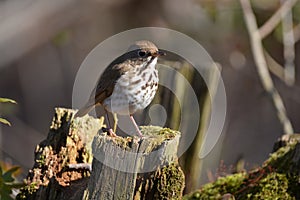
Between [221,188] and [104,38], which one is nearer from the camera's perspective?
[221,188]

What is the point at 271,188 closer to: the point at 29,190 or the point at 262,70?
the point at 29,190

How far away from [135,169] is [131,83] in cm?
81

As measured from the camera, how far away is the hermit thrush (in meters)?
3.96

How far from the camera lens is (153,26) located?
10.3 m

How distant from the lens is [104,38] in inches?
418

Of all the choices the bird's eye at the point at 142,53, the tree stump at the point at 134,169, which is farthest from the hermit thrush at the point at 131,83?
the tree stump at the point at 134,169

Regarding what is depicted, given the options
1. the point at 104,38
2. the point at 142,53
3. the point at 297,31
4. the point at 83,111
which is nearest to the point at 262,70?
the point at 297,31

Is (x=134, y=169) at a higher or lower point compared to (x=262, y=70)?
lower

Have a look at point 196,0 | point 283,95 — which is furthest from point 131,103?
point 283,95

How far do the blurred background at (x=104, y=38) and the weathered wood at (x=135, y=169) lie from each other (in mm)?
3959

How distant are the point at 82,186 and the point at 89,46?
7191 mm

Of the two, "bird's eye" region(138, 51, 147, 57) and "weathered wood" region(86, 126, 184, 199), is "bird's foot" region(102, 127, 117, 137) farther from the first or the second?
"bird's eye" region(138, 51, 147, 57)

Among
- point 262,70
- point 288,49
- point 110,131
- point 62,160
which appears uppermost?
point 288,49

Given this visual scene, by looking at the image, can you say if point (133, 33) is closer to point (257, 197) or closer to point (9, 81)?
point (9, 81)
